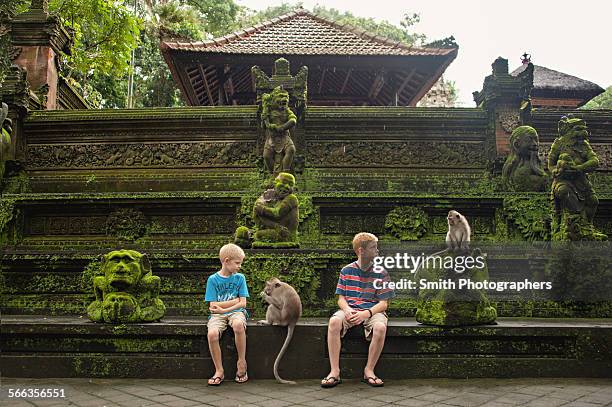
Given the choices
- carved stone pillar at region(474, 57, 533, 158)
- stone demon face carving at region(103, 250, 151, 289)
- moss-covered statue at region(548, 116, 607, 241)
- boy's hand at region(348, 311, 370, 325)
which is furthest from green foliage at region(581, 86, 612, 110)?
stone demon face carving at region(103, 250, 151, 289)

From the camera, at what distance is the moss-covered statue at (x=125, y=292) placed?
4.59 meters

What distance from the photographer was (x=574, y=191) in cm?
641

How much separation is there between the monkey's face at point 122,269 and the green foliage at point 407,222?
399 cm

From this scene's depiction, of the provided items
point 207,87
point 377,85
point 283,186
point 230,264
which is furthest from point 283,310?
point 207,87

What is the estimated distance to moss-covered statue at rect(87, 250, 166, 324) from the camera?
15.1ft

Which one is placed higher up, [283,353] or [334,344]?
[334,344]

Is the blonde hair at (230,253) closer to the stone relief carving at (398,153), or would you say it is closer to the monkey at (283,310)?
the monkey at (283,310)

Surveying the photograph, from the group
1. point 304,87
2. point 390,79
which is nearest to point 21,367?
point 304,87

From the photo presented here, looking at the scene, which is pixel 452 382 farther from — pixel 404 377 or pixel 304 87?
pixel 304 87

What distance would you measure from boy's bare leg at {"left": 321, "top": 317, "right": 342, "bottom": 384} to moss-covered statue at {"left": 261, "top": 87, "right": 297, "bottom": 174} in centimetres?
405

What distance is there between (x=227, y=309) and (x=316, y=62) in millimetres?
9926

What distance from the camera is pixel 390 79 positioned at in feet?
46.2

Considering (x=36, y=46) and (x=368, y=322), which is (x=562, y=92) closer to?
(x=36, y=46)

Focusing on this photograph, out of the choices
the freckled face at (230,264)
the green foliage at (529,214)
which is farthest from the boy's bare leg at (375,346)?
the green foliage at (529,214)
